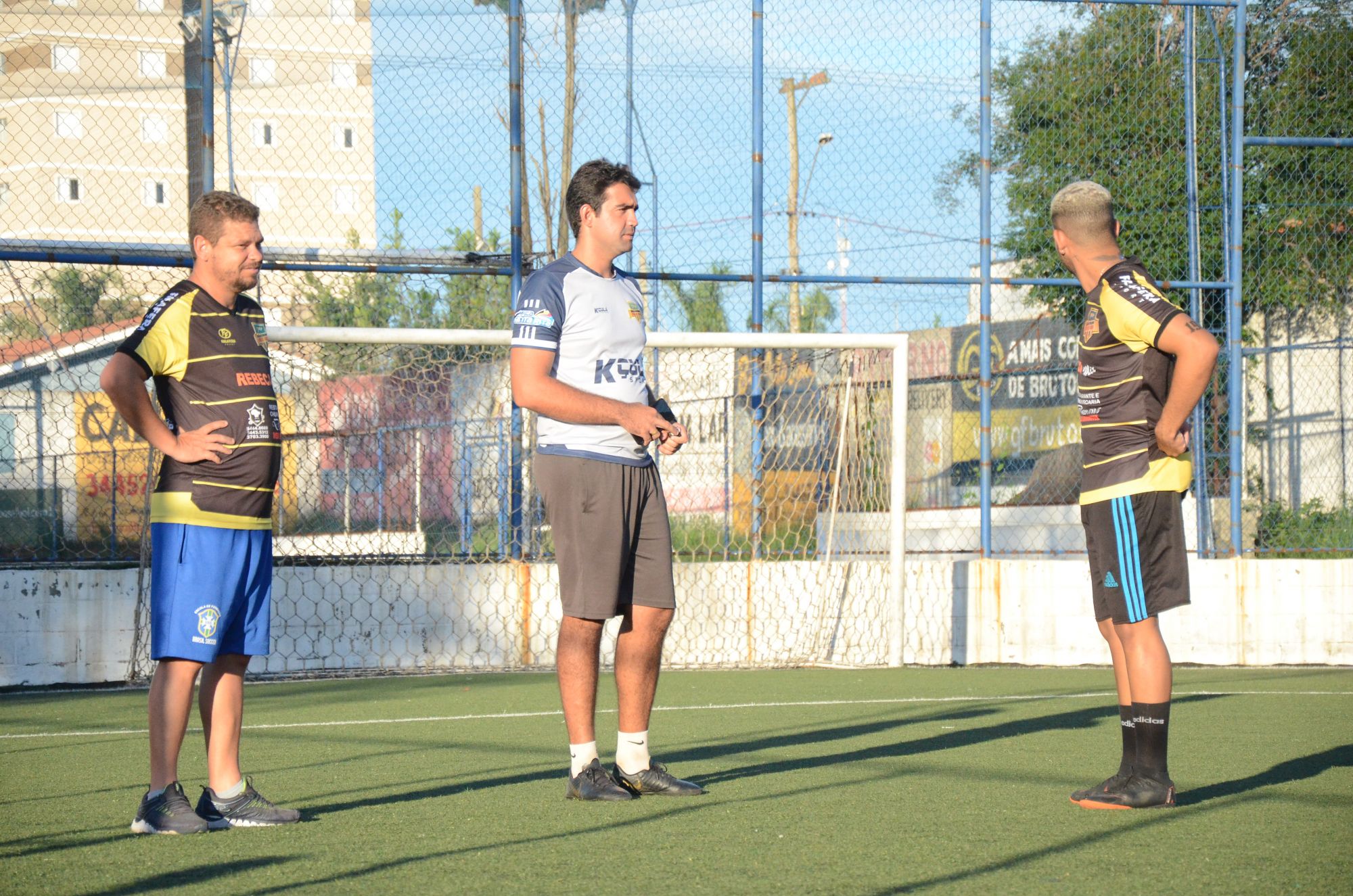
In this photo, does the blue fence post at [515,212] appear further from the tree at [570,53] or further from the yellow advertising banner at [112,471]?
the yellow advertising banner at [112,471]

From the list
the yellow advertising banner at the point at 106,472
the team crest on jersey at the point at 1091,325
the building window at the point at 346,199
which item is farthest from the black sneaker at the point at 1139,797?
the yellow advertising banner at the point at 106,472

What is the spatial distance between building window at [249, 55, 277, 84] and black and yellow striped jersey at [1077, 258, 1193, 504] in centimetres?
702

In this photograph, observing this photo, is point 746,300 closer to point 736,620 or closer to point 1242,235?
point 736,620

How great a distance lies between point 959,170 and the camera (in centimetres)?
1042

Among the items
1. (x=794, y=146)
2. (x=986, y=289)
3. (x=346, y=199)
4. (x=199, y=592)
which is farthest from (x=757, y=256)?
(x=199, y=592)

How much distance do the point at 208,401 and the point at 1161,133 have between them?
9.02 m

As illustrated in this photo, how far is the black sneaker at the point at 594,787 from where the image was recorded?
4293 mm

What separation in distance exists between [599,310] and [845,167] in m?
6.30

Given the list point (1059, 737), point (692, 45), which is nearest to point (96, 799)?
point (1059, 737)

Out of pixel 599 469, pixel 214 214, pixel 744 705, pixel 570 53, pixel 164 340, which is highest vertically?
pixel 570 53

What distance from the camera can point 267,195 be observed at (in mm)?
10227

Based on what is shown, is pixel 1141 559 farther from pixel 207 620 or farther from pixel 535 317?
pixel 207 620

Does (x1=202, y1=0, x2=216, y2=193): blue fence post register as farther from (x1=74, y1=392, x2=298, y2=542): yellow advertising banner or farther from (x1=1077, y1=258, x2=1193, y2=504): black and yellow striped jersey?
(x1=1077, y1=258, x2=1193, y2=504): black and yellow striped jersey

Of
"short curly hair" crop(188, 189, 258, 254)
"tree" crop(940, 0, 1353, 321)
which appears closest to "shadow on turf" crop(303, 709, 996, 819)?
"short curly hair" crop(188, 189, 258, 254)
